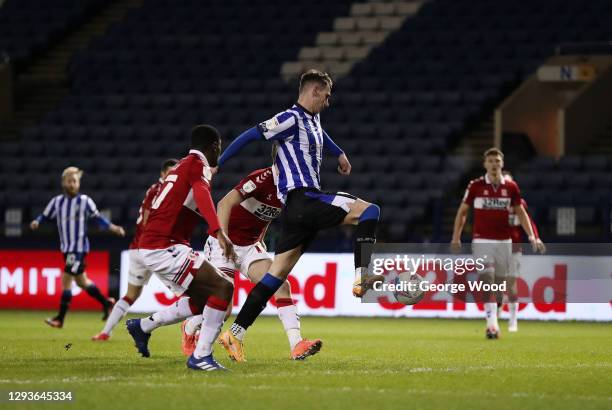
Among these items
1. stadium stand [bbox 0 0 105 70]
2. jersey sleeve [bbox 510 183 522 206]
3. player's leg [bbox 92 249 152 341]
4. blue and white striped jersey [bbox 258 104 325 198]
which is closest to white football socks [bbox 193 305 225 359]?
blue and white striped jersey [bbox 258 104 325 198]

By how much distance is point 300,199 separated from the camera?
1016 centimetres

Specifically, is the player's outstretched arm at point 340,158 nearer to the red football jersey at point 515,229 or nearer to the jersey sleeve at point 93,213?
the red football jersey at point 515,229

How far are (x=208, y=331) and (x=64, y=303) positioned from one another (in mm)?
7681

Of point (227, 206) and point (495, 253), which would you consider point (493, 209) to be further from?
point (227, 206)

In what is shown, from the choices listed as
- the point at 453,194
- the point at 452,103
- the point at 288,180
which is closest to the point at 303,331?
the point at 288,180

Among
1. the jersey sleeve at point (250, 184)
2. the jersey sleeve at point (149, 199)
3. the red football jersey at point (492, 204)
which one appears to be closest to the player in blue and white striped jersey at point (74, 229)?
the jersey sleeve at point (149, 199)

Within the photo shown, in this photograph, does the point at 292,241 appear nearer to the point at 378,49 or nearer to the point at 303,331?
the point at 303,331

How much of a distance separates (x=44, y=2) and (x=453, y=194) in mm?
14095

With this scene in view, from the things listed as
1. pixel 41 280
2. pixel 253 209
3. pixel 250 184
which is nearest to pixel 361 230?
pixel 250 184

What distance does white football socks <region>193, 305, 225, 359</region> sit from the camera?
9477 millimetres

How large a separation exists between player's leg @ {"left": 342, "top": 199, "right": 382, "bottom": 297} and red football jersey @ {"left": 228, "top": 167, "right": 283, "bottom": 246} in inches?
51.9

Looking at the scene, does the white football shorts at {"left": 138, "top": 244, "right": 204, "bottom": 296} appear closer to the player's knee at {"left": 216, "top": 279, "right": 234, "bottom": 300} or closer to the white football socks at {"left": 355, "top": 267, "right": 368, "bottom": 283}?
the player's knee at {"left": 216, "top": 279, "right": 234, "bottom": 300}

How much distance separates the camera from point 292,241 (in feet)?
33.6

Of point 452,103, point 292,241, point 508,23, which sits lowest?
point 292,241
